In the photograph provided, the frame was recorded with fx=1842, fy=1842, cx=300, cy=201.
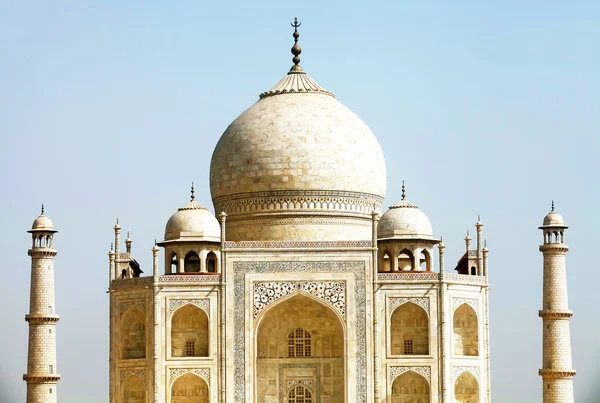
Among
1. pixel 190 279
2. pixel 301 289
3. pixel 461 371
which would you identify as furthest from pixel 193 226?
pixel 461 371

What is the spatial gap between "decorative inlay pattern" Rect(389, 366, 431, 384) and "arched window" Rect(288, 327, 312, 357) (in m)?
2.11

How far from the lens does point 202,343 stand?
3978 cm

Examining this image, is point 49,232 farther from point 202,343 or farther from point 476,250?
point 476,250

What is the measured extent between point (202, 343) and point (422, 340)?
4750mm

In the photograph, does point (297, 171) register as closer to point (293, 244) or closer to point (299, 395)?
point (293, 244)

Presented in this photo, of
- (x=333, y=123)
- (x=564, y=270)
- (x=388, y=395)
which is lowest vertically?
(x=388, y=395)

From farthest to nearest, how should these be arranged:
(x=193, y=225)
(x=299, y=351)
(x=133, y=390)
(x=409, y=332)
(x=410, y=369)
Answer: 1. (x=193, y=225)
2. (x=299, y=351)
3. (x=133, y=390)
4. (x=409, y=332)
5. (x=410, y=369)

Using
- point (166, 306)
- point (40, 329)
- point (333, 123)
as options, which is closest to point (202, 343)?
point (166, 306)

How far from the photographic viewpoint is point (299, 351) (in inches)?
1590

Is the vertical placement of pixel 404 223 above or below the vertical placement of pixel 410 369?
above

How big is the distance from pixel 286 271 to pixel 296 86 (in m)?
5.52

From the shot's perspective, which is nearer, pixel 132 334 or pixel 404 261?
pixel 132 334

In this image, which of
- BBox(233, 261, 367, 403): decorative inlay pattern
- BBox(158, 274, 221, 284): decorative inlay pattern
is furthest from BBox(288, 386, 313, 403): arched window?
BBox(158, 274, 221, 284): decorative inlay pattern

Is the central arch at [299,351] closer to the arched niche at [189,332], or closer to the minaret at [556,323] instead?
the arched niche at [189,332]
